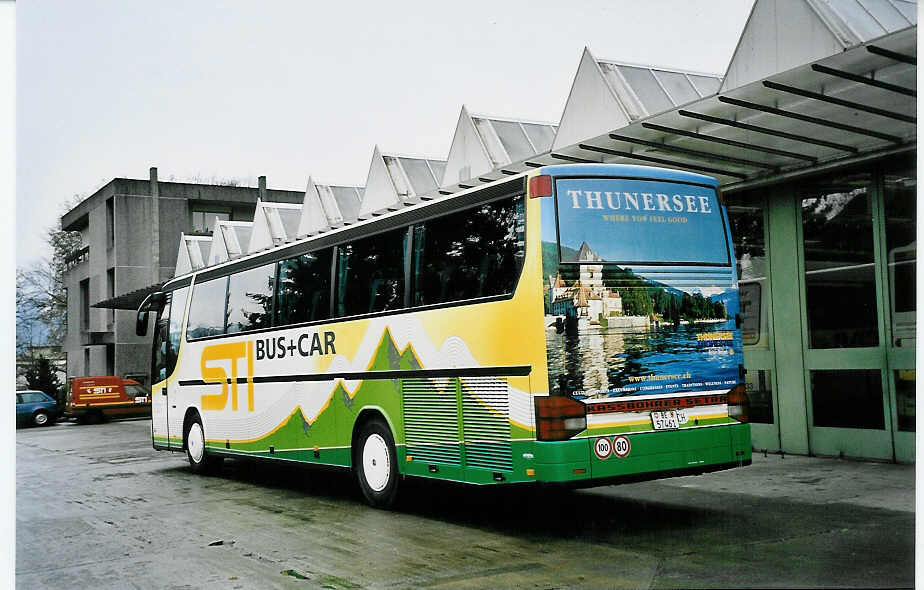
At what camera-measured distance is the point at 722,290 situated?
28.2 ft

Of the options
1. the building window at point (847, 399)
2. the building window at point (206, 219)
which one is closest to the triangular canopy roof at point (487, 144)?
the building window at point (847, 399)

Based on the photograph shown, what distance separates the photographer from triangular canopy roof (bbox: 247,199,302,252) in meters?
21.8

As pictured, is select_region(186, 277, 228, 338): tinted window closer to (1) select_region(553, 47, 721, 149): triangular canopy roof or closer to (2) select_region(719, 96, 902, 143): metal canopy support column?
(1) select_region(553, 47, 721, 149): triangular canopy roof

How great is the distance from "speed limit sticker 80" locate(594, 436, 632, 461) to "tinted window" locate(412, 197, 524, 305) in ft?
4.78

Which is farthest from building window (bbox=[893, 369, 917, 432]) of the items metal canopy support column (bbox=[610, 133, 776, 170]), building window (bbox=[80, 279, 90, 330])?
building window (bbox=[80, 279, 90, 330])

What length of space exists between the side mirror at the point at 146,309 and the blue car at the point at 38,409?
174cm

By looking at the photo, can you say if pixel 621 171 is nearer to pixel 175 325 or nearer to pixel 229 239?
pixel 175 325

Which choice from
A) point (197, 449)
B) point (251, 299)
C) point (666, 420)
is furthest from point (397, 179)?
point (666, 420)

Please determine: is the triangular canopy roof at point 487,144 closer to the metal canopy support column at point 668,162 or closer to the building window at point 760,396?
the metal canopy support column at point 668,162

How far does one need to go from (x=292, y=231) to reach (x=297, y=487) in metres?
10.1

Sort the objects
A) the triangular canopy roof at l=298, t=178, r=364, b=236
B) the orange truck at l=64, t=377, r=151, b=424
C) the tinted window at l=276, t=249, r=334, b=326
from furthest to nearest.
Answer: the triangular canopy roof at l=298, t=178, r=364, b=236 → the orange truck at l=64, t=377, r=151, b=424 → the tinted window at l=276, t=249, r=334, b=326

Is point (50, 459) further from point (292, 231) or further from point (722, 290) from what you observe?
point (722, 290)

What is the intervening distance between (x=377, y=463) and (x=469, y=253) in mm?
2710

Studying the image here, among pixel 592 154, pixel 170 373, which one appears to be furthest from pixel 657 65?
pixel 170 373
